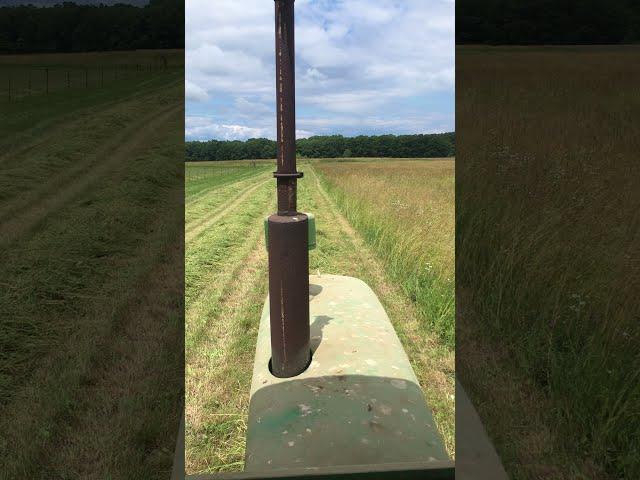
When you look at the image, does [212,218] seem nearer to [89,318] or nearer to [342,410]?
[89,318]

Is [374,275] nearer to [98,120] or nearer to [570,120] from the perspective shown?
[570,120]

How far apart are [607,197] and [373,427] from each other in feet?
10.3

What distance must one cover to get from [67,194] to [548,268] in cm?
950

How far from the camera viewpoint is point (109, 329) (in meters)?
4.10

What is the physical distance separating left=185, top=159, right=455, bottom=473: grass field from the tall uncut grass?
0.06 ft

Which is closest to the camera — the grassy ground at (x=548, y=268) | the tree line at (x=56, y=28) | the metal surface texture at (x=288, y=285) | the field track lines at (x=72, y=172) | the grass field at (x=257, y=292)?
the metal surface texture at (x=288, y=285)

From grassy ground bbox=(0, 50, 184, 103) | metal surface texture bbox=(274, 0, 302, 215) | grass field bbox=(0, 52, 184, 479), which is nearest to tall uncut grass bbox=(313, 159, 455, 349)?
metal surface texture bbox=(274, 0, 302, 215)

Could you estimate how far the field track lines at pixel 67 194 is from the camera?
6.89 meters

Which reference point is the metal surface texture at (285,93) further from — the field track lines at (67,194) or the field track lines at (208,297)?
the field track lines at (208,297)

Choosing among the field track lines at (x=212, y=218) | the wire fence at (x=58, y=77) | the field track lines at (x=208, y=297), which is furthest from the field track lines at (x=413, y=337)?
the wire fence at (x=58, y=77)

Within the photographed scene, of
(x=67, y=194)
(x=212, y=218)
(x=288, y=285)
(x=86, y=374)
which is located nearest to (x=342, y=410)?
(x=288, y=285)

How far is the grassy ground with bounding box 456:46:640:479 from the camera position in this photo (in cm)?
258

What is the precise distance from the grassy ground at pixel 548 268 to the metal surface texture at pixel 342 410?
2.56 ft

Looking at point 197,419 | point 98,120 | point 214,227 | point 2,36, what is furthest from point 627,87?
point 2,36
